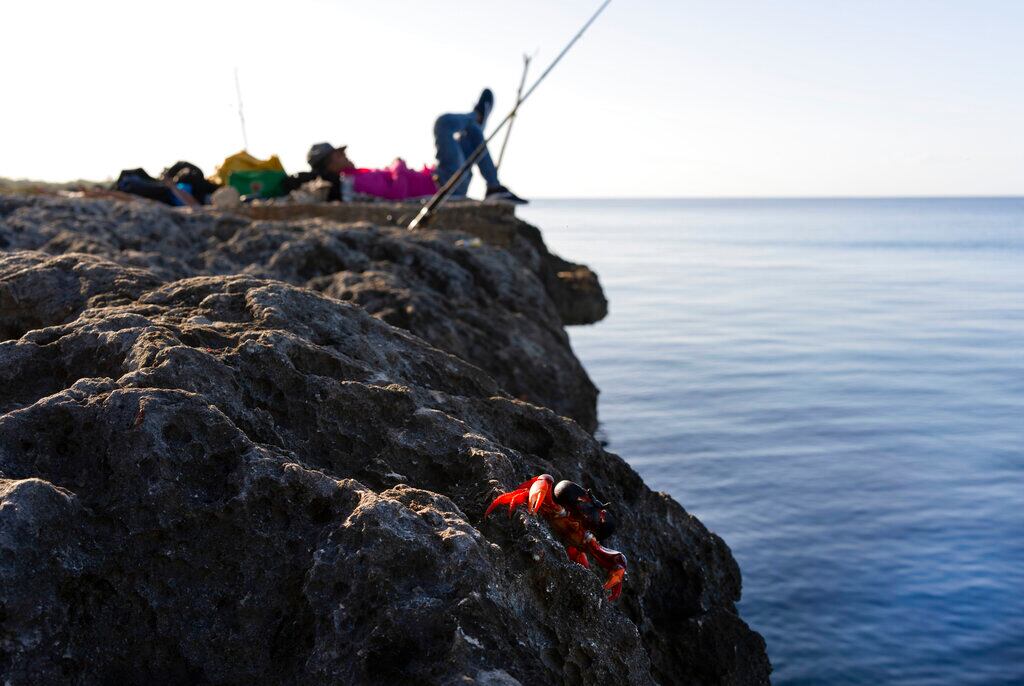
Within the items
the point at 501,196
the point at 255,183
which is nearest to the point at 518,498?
the point at 501,196

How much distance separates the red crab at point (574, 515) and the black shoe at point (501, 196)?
9798 mm

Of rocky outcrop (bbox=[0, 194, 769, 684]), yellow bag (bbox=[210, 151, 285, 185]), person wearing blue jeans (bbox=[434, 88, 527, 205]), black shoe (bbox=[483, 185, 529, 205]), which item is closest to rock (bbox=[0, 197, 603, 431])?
rocky outcrop (bbox=[0, 194, 769, 684])

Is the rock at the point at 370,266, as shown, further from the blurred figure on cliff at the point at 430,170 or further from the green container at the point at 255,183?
the green container at the point at 255,183

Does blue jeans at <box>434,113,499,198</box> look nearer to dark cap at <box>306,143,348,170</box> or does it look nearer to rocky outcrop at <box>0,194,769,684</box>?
dark cap at <box>306,143,348,170</box>

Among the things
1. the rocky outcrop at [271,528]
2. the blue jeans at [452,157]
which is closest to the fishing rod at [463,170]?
the blue jeans at [452,157]

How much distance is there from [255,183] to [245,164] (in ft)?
4.30

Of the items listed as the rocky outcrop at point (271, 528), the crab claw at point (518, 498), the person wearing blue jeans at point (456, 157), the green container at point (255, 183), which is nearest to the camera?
the rocky outcrop at point (271, 528)

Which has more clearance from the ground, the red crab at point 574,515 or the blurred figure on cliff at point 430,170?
the blurred figure on cliff at point 430,170

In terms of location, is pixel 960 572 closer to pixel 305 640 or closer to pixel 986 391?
pixel 305 640

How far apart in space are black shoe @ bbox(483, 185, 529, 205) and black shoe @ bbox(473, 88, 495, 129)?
1522mm

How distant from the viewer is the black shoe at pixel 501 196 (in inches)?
505

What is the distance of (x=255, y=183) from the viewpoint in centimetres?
1478

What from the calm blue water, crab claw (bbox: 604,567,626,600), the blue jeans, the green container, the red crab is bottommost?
the calm blue water

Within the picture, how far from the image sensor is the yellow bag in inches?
621
